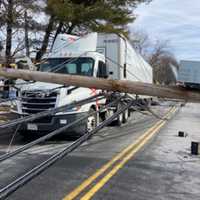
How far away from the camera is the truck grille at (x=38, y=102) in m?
11.1

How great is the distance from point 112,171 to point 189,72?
3998 millimetres

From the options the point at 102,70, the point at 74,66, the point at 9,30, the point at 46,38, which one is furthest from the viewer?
the point at 46,38

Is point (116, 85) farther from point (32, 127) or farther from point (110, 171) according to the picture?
point (32, 127)

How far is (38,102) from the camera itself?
11.2m

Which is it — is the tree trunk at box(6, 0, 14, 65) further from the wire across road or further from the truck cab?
the wire across road

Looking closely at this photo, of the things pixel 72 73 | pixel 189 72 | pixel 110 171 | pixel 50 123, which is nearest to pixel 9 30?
pixel 72 73

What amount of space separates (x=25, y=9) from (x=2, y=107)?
282 inches

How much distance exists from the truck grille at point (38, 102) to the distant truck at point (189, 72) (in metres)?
7.27

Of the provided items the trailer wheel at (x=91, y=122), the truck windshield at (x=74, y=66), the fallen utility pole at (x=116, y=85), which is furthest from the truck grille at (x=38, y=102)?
the fallen utility pole at (x=116, y=85)

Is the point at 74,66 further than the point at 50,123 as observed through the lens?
Yes

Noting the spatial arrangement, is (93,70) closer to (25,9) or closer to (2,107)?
(2,107)

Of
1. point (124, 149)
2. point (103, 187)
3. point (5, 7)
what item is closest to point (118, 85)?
point (103, 187)

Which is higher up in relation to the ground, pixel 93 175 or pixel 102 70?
pixel 102 70

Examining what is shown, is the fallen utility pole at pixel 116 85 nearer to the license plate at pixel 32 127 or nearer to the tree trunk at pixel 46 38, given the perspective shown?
the license plate at pixel 32 127
